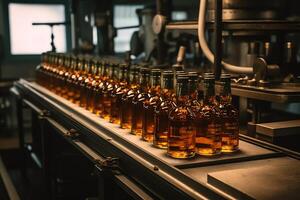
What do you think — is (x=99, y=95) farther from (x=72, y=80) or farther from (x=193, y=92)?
(x=193, y=92)

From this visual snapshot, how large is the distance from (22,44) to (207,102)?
5273mm

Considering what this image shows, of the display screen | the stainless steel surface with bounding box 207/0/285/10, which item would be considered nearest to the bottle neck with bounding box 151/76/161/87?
the stainless steel surface with bounding box 207/0/285/10

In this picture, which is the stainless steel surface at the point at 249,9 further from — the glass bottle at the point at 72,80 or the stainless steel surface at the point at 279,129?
the glass bottle at the point at 72,80

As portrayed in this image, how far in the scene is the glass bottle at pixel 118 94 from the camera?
66.6 inches

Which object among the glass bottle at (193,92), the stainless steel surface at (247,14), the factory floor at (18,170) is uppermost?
the stainless steel surface at (247,14)

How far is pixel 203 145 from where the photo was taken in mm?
1291

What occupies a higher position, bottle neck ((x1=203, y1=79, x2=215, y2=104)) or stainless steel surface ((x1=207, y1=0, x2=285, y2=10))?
stainless steel surface ((x1=207, y1=0, x2=285, y2=10))

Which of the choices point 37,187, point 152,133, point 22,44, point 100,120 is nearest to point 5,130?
point 22,44

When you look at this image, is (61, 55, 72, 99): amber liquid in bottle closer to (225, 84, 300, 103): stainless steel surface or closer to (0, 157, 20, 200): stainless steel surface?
(0, 157, 20, 200): stainless steel surface

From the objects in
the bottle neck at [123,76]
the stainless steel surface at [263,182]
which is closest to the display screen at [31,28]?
the bottle neck at [123,76]

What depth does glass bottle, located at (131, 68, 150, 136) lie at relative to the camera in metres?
1.51

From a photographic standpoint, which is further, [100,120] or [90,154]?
[100,120]

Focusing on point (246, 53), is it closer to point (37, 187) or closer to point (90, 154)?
→ point (90, 154)

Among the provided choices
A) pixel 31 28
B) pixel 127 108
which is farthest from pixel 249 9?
pixel 31 28
